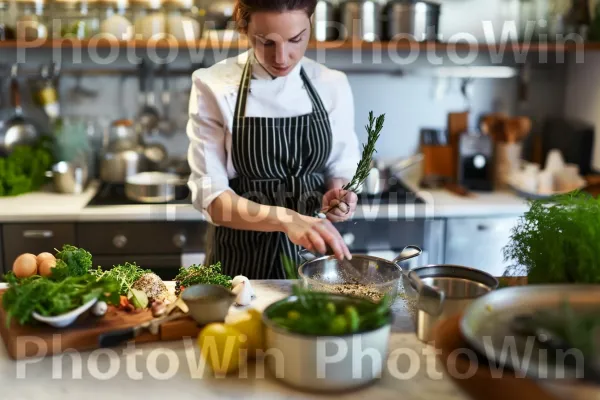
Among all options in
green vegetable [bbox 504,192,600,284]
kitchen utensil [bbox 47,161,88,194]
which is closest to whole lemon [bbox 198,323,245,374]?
green vegetable [bbox 504,192,600,284]

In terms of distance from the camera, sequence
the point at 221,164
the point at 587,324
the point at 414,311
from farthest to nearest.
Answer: the point at 221,164 < the point at 414,311 < the point at 587,324

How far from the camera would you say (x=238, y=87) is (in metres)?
2.29

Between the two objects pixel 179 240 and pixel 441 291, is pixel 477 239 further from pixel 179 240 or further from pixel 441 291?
pixel 441 291

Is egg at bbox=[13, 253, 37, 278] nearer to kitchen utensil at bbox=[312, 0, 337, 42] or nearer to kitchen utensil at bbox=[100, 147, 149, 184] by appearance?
kitchen utensil at bbox=[100, 147, 149, 184]

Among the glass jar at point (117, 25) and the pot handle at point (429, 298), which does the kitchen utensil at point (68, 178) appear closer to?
the glass jar at point (117, 25)

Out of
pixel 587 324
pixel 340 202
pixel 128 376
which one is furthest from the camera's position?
pixel 340 202

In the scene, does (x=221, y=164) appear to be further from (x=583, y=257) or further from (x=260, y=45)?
(x=583, y=257)

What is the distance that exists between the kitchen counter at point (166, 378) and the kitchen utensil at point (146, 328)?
28 mm

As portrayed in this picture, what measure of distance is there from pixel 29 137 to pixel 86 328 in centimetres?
225

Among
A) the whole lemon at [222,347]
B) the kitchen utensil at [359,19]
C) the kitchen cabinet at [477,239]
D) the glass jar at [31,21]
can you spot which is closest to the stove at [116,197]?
the glass jar at [31,21]

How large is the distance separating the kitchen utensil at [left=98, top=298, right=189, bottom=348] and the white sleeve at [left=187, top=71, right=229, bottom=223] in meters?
0.61

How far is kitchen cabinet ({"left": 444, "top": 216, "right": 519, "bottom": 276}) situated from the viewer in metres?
3.12

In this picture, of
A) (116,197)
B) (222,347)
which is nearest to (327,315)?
(222,347)

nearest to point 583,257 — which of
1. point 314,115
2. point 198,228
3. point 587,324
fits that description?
point 587,324
